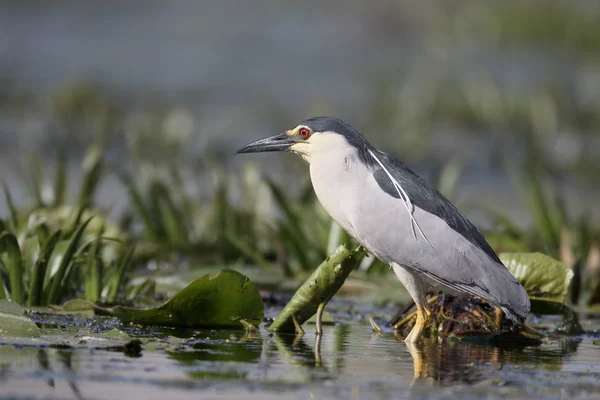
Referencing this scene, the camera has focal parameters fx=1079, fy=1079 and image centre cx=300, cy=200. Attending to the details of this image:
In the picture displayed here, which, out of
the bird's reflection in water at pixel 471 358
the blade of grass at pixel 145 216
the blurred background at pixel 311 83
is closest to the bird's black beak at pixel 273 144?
the bird's reflection in water at pixel 471 358

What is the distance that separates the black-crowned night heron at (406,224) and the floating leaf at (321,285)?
20 centimetres

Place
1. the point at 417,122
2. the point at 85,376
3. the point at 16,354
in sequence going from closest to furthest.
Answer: the point at 85,376 → the point at 16,354 → the point at 417,122

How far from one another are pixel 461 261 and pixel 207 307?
50.8 inches

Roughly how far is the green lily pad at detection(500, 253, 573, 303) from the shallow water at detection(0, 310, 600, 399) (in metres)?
0.44

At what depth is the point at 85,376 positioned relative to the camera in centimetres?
392

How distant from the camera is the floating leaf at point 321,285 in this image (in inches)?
203

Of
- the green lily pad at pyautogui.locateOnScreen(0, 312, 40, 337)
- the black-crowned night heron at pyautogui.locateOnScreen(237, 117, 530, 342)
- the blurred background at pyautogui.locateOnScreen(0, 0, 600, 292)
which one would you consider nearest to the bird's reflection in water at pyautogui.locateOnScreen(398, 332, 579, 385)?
the black-crowned night heron at pyautogui.locateOnScreen(237, 117, 530, 342)

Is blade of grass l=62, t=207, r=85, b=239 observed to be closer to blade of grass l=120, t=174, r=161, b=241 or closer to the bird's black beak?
the bird's black beak

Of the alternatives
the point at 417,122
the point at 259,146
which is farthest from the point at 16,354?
the point at 417,122

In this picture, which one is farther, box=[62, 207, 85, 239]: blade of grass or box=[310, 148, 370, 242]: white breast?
box=[62, 207, 85, 239]: blade of grass

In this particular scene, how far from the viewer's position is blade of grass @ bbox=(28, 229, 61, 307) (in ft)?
17.8

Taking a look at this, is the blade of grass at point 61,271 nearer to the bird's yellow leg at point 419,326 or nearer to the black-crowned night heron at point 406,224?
the black-crowned night heron at point 406,224

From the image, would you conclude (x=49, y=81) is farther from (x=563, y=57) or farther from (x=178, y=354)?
(x=178, y=354)

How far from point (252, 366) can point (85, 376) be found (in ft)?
2.35
